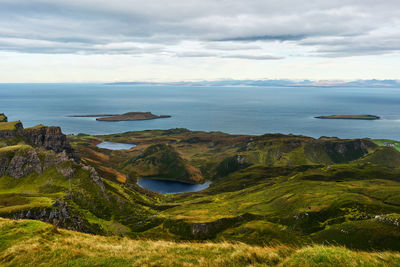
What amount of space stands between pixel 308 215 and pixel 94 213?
76.2m

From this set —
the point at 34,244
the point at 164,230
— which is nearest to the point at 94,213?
the point at 164,230

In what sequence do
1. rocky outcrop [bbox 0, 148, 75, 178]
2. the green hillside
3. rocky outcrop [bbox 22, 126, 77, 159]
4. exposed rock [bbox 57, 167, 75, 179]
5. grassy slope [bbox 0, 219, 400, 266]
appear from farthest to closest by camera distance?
rocky outcrop [bbox 22, 126, 77, 159], rocky outcrop [bbox 0, 148, 75, 178], exposed rock [bbox 57, 167, 75, 179], the green hillside, grassy slope [bbox 0, 219, 400, 266]

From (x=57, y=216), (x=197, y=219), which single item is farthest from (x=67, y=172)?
(x=197, y=219)

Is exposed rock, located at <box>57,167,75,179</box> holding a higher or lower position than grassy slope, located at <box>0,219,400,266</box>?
lower

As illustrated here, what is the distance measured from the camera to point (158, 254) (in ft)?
68.5

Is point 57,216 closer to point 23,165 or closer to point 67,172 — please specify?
point 67,172

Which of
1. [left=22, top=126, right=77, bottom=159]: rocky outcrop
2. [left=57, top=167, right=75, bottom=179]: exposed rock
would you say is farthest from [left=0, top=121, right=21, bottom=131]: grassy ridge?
[left=57, top=167, right=75, bottom=179]: exposed rock

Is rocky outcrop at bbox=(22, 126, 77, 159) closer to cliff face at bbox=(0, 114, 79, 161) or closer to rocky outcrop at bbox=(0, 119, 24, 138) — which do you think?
cliff face at bbox=(0, 114, 79, 161)

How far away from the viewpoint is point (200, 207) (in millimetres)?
129250

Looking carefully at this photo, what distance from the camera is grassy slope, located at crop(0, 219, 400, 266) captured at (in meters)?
17.6

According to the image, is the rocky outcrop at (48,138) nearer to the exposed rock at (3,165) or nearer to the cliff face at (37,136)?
the cliff face at (37,136)

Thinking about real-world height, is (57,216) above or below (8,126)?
below

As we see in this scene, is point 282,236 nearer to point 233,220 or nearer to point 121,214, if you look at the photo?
point 233,220

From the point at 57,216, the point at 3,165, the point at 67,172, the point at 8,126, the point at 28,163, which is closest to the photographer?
the point at 57,216
